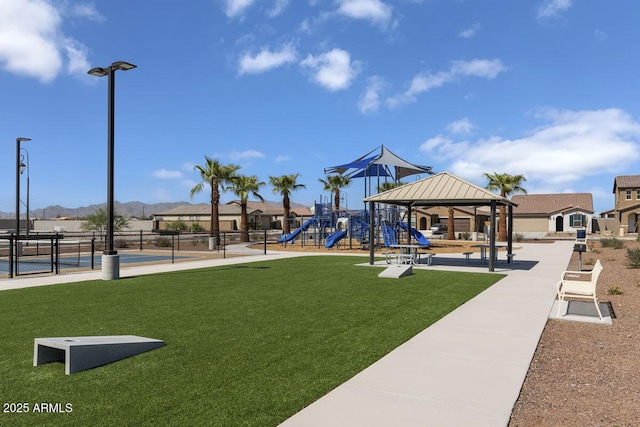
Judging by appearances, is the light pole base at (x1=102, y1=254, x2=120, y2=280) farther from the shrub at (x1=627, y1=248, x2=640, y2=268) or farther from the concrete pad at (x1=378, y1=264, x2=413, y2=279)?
the shrub at (x1=627, y1=248, x2=640, y2=268)

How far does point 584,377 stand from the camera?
18.8 ft

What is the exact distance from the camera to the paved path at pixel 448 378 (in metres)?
4.40

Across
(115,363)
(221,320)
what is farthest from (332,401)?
(221,320)

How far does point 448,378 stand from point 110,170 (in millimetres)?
12731

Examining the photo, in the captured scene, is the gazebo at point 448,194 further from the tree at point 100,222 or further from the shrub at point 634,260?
the tree at point 100,222

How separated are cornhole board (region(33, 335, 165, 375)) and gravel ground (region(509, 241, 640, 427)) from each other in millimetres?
4659

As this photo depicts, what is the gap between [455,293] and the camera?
38.9 feet

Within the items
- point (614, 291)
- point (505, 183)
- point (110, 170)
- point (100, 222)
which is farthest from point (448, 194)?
point (100, 222)

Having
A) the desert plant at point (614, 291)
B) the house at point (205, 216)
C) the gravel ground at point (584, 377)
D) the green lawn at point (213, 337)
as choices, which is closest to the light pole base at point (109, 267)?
the green lawn at point (213, 337)

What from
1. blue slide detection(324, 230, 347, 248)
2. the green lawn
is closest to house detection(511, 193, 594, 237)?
blue slide detection(324, 230, 347, 248)

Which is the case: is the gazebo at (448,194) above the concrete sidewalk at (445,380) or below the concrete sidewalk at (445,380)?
above

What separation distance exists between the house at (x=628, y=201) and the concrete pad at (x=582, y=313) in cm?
5238

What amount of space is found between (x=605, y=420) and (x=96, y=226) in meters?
54.7

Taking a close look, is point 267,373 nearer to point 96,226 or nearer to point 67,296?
point 67,296
